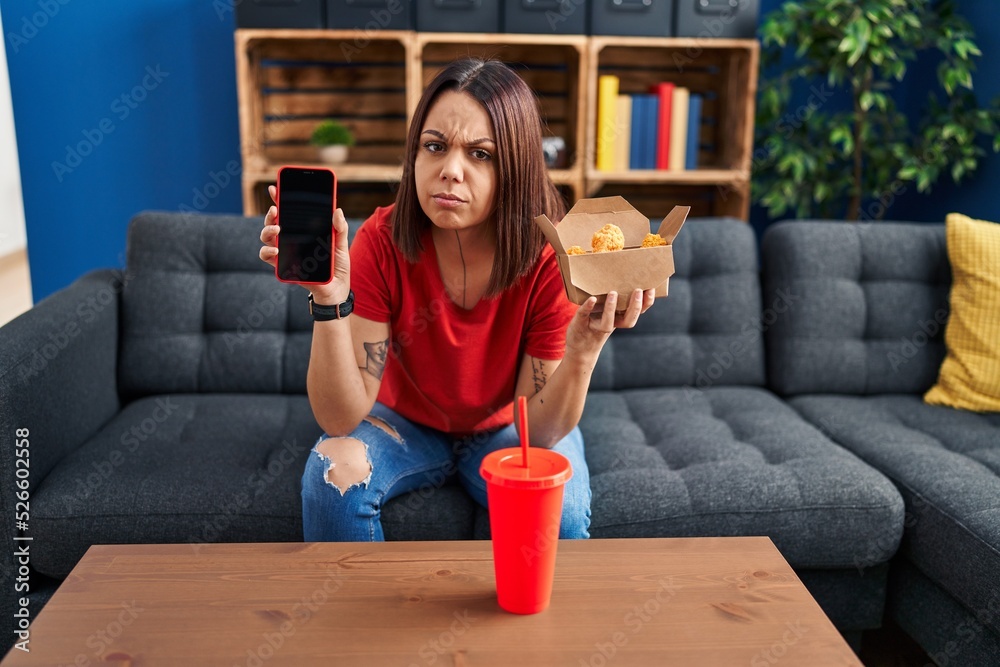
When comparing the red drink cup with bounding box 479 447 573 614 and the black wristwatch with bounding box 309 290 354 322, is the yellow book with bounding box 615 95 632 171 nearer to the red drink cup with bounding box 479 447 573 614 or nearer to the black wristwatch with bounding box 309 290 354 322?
the black wristwatch with bounding box 309 290 354 322

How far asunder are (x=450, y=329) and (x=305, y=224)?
14.6 inches

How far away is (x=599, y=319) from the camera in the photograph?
106cm

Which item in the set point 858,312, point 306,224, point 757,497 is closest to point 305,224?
point 306,224

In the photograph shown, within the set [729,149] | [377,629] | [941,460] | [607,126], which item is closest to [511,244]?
[377,629]

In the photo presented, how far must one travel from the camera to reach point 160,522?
134 cm

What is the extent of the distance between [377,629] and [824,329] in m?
1.40

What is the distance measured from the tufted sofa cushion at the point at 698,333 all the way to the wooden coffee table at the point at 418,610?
2.98 feet

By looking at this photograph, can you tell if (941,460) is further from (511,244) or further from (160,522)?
(160,522)

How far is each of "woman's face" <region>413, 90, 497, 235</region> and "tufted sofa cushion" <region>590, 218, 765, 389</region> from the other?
82 centimetres

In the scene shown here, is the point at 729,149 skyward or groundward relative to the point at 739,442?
skyward

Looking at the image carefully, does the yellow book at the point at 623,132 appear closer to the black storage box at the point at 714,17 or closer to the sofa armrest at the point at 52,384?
the black storage box at the point at 714,17

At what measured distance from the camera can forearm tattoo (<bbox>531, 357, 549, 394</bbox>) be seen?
130cm

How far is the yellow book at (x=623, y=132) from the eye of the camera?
2.57 m

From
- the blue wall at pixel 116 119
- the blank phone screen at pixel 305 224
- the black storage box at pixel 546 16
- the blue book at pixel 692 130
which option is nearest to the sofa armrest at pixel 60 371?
the blank phone screen at pixel 305 224
